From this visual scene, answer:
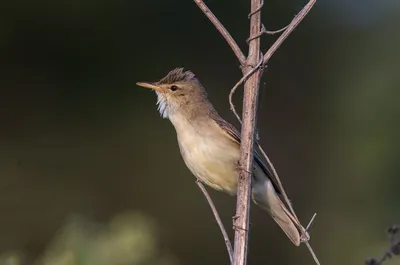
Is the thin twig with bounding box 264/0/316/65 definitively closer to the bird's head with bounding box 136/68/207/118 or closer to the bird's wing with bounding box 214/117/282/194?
the bird's wing with bounding box 214/117/282/194

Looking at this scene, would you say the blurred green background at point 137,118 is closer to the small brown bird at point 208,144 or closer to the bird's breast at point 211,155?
the small brown bird at point 208,144

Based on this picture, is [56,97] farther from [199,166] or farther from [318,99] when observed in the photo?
[199,166]

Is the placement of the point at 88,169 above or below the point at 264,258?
above

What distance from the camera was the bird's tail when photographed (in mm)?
3119

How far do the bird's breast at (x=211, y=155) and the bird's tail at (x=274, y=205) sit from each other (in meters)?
0.13

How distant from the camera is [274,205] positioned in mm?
3184

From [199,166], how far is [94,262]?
1610 mm

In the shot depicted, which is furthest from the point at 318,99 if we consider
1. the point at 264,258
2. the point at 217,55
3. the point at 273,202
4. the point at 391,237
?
the point at 391,237

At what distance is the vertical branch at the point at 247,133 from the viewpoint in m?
2.07

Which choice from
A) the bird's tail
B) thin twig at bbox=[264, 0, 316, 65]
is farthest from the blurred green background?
thin twig at bbox=[264, 0, 316, 65]

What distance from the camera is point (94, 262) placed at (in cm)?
143

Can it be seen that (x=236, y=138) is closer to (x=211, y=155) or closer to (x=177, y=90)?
(x=211, y=155)

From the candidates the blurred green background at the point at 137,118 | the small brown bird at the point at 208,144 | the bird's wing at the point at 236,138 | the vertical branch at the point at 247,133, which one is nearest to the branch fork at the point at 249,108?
the vertical branch at the point at 247,133

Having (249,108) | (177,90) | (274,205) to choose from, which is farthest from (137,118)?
(249,108)
